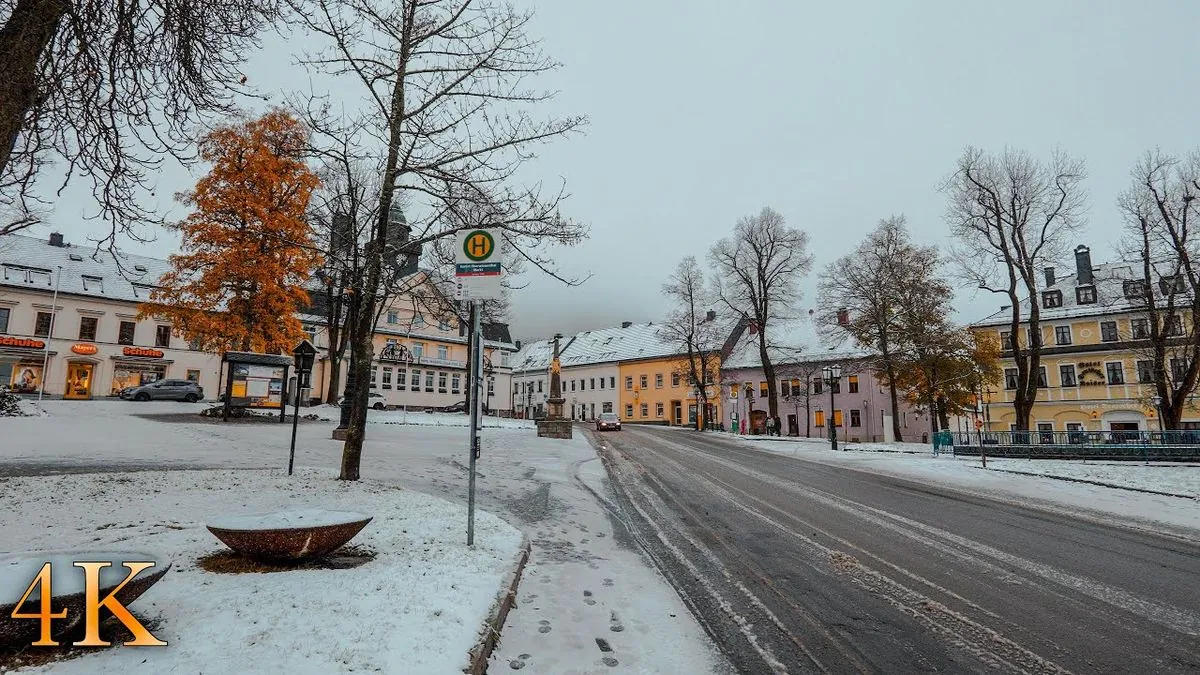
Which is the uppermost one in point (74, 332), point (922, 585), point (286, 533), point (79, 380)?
point (74, 332)

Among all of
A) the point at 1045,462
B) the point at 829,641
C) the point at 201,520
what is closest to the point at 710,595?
the point at 829,641

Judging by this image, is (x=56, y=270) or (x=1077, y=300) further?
(x=1077, y=300)

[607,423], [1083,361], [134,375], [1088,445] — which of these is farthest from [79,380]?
[1083,361]

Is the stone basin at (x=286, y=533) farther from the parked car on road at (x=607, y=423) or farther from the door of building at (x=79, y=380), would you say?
the door of building at (x=79, y=380)

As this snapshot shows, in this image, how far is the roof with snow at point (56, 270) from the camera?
36.5 meters

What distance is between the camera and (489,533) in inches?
267

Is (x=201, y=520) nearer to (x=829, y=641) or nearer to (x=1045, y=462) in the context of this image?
(x=829, y=641)

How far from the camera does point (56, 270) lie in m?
38.2

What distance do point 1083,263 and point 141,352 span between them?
68742 millimetres

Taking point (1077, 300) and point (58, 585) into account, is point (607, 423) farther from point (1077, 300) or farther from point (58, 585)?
point (58, 585)

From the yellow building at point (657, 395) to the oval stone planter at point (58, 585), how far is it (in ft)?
171

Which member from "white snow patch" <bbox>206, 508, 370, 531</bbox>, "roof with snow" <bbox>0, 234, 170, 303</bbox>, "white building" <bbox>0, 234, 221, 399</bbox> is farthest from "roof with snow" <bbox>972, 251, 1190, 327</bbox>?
"roof with snow" <bbox>0, 234, 170, 303</bbox>

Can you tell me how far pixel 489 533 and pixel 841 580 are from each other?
3937 millimetres

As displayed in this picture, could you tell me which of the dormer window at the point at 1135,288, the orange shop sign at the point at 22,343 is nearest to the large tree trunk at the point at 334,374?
the orange shop sign at the point at 22,343
